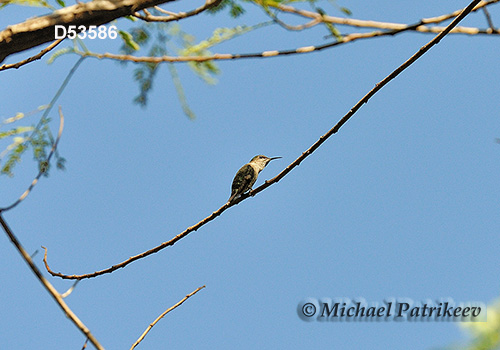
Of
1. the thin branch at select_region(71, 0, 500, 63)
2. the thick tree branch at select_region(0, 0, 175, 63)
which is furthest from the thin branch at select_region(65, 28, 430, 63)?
the thick tree branch at select_region(0, 0, 175, 63)

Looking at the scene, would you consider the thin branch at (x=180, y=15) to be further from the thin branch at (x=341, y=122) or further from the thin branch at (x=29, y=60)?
the thin branch at (x=341, y=122)

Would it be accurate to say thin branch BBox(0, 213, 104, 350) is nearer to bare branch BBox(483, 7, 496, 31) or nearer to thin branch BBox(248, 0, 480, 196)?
thin branch BBox(248, 0, 480, 196)

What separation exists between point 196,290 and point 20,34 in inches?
65.6

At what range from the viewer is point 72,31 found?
2781 millimetres

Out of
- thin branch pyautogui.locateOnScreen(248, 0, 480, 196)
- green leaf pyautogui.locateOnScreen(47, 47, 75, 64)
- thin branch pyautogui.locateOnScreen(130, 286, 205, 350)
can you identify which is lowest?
thin branch pyautogui.locateOnScreen(130, 286, 205, 350)

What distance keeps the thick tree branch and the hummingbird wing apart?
3358mm

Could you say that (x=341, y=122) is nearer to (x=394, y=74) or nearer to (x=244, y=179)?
(x=394, y=74)

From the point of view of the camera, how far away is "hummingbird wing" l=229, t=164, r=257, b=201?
6082mm

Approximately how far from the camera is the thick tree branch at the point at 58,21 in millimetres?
2592

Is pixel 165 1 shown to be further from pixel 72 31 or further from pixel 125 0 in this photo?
pixel 72 31

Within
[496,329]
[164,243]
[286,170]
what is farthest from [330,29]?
[496,329]

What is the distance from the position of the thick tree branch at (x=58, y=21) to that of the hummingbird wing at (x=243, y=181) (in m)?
3.36

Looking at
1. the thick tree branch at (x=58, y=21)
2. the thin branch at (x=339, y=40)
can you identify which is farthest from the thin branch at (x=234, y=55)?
the thick tree branch at (x=58, y=21)

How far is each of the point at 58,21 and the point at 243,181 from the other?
3.70m
